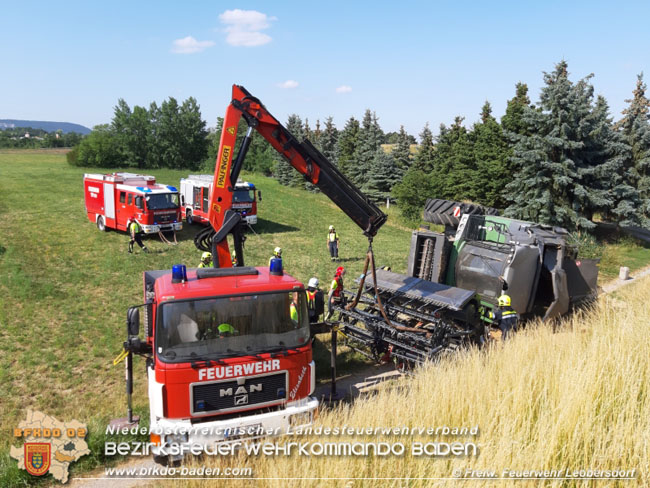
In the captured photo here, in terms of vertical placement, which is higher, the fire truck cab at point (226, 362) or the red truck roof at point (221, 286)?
the red truck roof at point (221, 286)

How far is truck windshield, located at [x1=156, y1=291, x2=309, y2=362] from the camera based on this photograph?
6.08m

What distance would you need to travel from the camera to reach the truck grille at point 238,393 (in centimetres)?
604

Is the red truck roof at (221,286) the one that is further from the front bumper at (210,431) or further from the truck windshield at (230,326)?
the front bumper at (210,431)

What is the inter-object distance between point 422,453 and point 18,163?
66133 mm

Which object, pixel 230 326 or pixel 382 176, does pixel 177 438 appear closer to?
pixel 230 326

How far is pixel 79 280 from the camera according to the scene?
54.5 ft

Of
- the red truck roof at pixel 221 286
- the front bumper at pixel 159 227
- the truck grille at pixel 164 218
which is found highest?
the red truck roof at pixel 221 286

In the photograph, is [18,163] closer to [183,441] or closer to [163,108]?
[163,108]

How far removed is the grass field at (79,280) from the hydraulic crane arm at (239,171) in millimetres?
3287

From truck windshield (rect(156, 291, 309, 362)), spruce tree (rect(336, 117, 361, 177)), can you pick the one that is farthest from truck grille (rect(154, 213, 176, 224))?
spruce tree (rect(336, 117, 361, 177))

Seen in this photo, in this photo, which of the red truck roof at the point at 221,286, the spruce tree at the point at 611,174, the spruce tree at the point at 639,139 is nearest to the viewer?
the red truck roof at the point at 221,286

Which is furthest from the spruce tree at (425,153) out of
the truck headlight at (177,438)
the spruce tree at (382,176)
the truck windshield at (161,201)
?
the truck headlight at (177,438)

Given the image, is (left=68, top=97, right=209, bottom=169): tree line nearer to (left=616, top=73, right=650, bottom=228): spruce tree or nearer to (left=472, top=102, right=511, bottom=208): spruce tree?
(left=472, top=102, right=511, bottom=208): spruce tree

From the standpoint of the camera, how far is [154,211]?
22.1 metres
